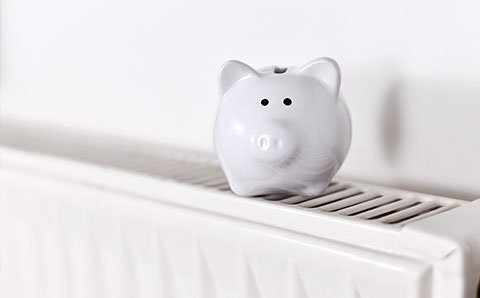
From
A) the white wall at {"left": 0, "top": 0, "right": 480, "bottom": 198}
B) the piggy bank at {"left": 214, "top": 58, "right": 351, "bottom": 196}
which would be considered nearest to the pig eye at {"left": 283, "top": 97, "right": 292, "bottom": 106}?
the piggy bank at {"left": 214, "top": 58, "right": 351, "bottom": 196}

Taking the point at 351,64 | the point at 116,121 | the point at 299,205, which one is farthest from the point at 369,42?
the point at 116,121

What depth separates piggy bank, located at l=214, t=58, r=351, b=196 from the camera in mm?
620

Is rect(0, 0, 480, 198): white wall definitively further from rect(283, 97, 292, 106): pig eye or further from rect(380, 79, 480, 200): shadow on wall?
rect(283, 97, 292, 106): pig eye

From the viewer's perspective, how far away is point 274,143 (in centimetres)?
61

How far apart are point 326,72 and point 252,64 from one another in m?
0.18

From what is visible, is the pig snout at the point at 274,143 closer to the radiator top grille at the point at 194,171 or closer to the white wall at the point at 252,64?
the radiator top grille at the point at 194,171

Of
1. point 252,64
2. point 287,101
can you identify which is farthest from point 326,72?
point 252,64

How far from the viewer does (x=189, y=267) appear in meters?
0.70

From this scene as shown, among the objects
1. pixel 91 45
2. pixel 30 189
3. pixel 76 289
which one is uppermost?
pixel 91 45

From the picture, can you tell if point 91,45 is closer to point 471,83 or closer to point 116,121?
point 116,121

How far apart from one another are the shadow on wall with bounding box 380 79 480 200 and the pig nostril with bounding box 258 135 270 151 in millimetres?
157

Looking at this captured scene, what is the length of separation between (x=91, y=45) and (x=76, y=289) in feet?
1.07

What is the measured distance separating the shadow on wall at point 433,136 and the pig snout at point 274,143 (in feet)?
0.47

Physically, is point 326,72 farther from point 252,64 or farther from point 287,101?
point 252,64
